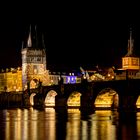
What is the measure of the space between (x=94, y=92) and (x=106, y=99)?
5.57 m

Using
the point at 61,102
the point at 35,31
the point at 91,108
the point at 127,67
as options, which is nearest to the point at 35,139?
the point at 91,108

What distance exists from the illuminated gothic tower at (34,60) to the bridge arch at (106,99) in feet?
200

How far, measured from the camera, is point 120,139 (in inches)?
1636

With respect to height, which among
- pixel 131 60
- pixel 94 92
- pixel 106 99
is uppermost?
pixel 131 60

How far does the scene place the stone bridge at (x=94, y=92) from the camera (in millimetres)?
86812

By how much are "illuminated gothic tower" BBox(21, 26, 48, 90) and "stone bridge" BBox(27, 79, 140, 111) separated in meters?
36.7

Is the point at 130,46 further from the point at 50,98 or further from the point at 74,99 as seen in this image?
the point at 50,98

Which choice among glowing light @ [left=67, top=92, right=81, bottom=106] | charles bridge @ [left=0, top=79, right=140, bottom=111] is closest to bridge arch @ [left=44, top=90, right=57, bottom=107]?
charles bridge @ [left=0, top=79, right=140, bottom=111]

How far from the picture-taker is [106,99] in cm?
10312

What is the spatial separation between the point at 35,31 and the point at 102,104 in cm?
6127

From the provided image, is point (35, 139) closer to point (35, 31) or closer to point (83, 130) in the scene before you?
point (83, 130)

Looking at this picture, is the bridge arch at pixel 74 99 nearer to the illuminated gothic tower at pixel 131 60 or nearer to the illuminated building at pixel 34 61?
the illuminated gothic tower at pixel 131 60

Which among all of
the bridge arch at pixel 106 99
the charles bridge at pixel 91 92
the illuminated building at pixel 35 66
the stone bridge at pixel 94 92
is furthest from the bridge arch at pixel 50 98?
the illuminated building at pixel 35 66

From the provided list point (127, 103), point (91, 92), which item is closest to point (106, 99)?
point (91, 92)
